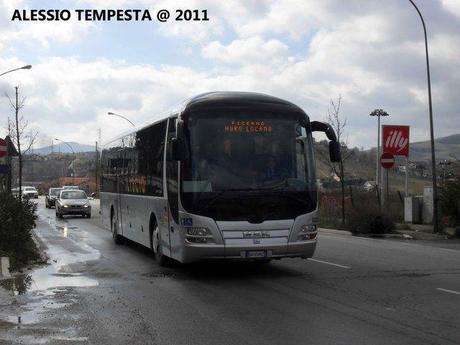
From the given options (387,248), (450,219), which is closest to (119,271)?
(387,248)

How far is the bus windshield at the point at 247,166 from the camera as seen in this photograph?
10.6m

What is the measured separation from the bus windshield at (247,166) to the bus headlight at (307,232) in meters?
0.29

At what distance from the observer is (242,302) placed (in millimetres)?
8875

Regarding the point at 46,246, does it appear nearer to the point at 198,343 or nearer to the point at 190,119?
the point at 190,119

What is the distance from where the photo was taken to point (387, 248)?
1709cm

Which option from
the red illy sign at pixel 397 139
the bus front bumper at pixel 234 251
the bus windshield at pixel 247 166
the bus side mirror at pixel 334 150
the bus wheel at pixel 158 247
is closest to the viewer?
the bus front bumper at pixel 234 251

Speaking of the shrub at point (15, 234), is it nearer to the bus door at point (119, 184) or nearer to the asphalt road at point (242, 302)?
the asphalt road at point (242, 302)

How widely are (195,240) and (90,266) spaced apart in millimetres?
3733

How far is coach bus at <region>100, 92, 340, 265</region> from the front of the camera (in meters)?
10.5

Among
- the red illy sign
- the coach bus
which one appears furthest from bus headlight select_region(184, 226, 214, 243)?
the red illy sign

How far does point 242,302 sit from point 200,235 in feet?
6.40

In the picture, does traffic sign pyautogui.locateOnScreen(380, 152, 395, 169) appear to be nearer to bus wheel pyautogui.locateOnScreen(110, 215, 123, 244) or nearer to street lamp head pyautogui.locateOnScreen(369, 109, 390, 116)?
bus wheel pyautogui.locateOnScreen(110, 215, 123, 244)

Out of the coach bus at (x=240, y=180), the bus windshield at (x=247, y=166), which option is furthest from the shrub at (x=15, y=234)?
the bus windshield at (x=247, y=166)

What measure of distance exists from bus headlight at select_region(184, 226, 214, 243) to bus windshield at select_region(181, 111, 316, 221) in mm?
292
